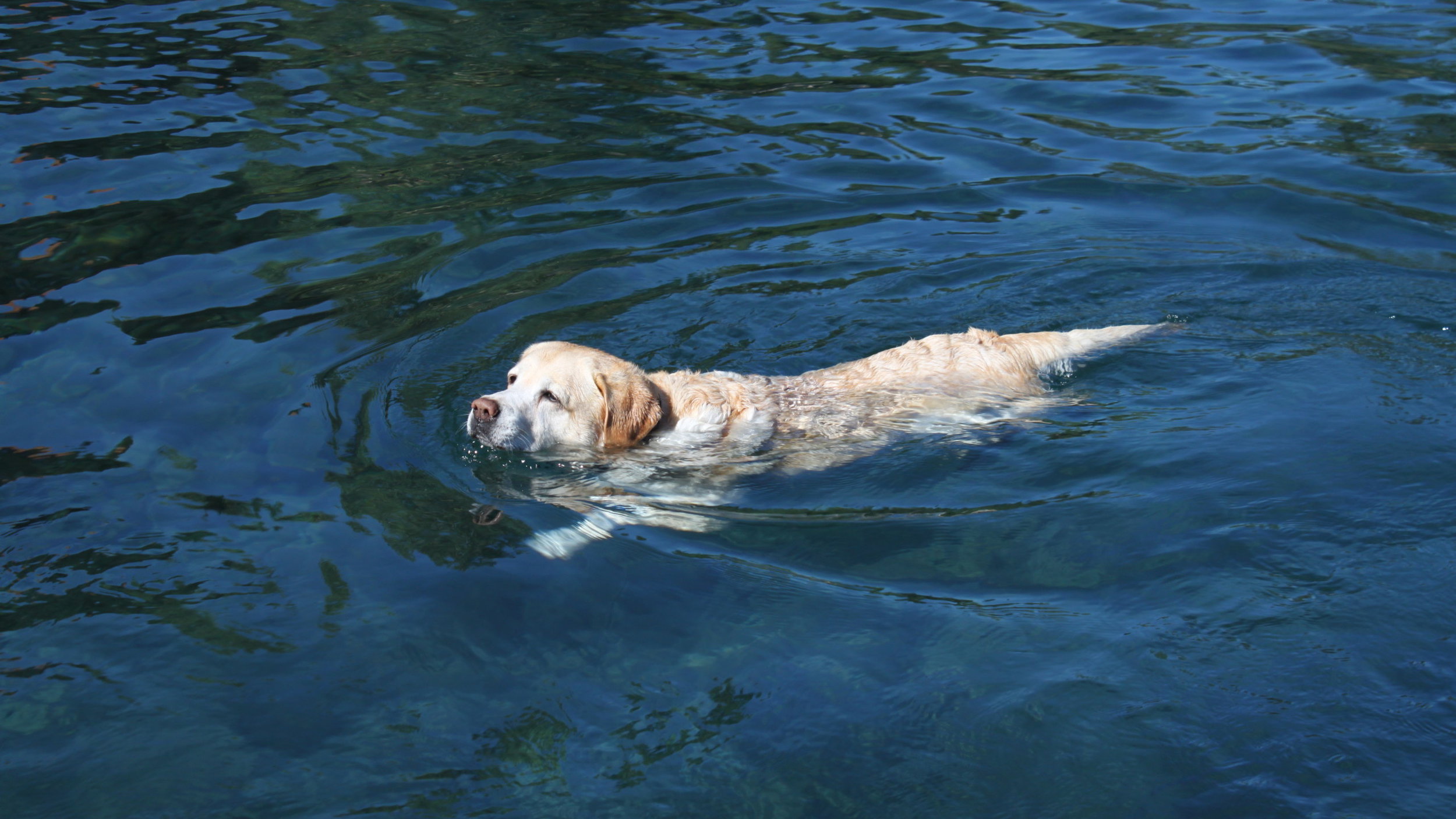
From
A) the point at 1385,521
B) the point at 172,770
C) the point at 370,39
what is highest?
the point at 370,39

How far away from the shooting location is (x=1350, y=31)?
14.3 meters

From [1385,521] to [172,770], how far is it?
5.38 meters

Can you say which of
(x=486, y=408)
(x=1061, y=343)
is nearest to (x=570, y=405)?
(x=486, y=408)

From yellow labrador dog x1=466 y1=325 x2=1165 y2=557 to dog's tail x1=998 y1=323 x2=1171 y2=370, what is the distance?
2 centimetres

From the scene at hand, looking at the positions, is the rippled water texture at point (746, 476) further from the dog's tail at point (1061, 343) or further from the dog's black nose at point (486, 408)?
the dog's black nose at point (486, 408)

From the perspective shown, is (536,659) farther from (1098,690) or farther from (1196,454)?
(1196,454)

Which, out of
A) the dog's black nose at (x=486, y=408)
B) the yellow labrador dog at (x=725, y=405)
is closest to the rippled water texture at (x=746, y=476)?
the yellow labrador dog at (x=725, y=405)

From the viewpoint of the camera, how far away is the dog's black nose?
634 centimetres

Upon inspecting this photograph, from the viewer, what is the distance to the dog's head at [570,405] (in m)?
6.50

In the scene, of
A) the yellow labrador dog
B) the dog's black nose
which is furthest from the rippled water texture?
the dog's black nose

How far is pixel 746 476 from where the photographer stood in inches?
255

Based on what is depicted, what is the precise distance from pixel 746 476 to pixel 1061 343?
7.79ft

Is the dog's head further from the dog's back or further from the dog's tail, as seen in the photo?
the dog's tail

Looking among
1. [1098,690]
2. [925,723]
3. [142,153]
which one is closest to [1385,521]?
[1098,690]
